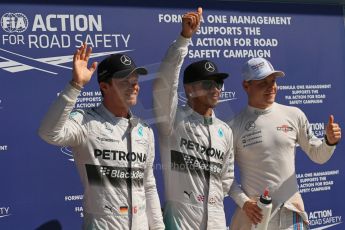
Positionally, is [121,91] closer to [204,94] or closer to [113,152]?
[113,152]

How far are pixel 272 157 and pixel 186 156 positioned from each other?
519 mm

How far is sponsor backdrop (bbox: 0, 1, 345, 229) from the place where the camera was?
3191 mm

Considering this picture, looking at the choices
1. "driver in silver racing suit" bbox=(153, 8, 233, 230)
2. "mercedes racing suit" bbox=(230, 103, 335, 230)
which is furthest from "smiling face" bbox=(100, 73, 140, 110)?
"mercedes racing suit" bbox=(230, 103, 335, 230)

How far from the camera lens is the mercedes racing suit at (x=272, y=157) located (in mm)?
2955

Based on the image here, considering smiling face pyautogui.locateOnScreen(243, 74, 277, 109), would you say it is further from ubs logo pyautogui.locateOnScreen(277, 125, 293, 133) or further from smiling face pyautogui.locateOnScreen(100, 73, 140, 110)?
smiling face pyautogui.locateOnScreen(100, 73, 140, 110)

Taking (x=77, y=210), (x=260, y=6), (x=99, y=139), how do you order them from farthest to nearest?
(x=260, y=6), (x=77, y=210), (x=99, y=139)

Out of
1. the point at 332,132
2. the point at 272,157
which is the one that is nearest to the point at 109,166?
the point at 272,157

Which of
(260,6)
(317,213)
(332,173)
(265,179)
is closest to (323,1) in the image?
(260,6)

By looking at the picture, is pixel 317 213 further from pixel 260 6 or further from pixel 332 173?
pixel 260 6

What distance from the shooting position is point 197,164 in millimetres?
2719

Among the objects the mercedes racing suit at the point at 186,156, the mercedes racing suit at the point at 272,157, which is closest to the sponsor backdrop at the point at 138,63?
the mercedes racing suit at the point at 186,156

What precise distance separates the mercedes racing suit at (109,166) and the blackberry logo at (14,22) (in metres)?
0.94

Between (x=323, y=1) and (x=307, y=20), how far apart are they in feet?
0.63

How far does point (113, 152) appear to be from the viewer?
245 cm
